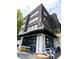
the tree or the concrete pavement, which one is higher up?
the tree

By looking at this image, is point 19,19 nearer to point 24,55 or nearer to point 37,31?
point 37,31

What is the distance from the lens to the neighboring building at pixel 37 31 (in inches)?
63.6

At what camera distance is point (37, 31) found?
1.63 meters

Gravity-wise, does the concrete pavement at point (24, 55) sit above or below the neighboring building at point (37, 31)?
below

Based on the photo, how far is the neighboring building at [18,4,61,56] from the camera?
1.62 metres

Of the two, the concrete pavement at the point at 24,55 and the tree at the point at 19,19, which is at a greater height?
the tree at the point at 19,19

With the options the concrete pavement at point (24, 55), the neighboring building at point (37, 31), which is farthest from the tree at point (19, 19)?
the concrete pavement at point (24, 55)

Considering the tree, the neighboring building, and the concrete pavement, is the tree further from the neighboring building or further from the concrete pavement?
the concrete pavement

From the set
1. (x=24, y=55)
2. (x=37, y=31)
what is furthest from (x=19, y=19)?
(x=24, y=55)

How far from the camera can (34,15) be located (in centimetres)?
164

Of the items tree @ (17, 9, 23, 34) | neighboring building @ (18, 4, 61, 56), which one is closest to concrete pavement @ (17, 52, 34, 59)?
neighboring building @ (18, 4, 61, 56)

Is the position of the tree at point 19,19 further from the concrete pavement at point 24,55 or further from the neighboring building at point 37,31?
the concrete pavement at point 24,55

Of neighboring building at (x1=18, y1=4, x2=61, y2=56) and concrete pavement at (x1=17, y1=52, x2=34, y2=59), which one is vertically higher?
neighboring building at (x1=18, y1=4, x2=61, y2=56)
